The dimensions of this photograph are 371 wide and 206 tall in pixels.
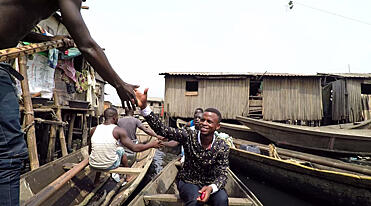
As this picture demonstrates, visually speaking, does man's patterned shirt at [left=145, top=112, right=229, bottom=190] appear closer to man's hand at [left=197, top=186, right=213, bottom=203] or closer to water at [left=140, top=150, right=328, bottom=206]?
man's hand at [left=197, top=186, right=213, bottom=203]

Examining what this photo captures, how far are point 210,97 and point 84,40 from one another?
13.0 m

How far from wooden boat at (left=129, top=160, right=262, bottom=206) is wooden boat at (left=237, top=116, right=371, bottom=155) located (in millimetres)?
5014

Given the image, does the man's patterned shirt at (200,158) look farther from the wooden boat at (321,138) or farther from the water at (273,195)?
the wooden boat at (321,138)

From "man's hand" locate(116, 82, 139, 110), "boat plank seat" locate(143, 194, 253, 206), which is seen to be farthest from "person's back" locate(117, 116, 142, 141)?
"man's hand" locate(116, 82, 139, 110)

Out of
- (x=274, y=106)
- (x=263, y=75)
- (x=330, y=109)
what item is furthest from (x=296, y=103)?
(x=330, y=109)

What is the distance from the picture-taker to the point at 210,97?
45.8ft

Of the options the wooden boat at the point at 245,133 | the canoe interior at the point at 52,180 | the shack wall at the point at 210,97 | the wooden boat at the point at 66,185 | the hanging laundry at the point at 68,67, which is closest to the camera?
the wooden boat at the point at 66,185

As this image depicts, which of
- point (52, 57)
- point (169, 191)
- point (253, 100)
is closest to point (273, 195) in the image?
point (169, 191)

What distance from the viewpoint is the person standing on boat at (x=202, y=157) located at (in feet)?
8.29

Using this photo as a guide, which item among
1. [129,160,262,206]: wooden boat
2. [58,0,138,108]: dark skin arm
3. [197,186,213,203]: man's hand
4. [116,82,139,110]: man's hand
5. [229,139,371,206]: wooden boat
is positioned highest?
[58,0,138,108]: dark skin arm

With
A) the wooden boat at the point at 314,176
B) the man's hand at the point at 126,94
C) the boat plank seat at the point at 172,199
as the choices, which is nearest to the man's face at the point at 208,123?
the boat plank seat at the point at 172,199

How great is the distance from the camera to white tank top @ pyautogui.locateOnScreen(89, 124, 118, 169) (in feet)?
11.8

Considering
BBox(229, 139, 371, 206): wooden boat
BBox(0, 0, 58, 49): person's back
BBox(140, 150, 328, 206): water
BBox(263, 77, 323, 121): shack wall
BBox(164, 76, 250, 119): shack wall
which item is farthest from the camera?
BBox(164, 76, 250, 119): shack wall

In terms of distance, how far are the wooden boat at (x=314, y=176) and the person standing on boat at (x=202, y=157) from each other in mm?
3007
